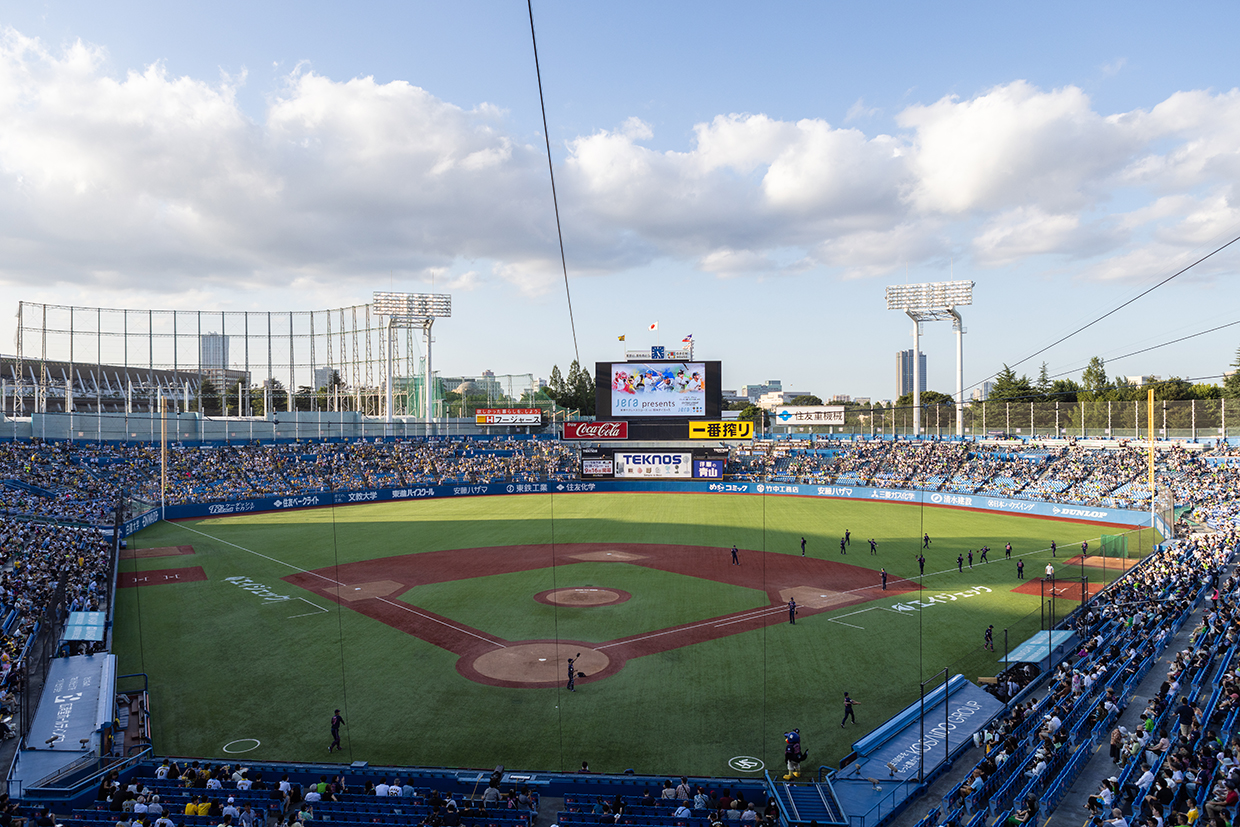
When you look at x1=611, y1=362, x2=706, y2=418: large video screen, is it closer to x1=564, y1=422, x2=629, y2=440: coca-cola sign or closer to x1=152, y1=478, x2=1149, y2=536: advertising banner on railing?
x1=564, y1=422, x2=629, y2=440: coca-cola sign

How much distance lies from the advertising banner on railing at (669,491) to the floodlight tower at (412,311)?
22259mm

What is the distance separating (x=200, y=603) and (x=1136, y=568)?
37.7 m

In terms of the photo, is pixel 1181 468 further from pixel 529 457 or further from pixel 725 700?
pixel 529 457

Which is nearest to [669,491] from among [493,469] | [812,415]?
[493,469]

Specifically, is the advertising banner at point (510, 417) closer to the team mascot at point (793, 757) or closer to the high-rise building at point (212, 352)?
the high-rise building at point (212, 352)

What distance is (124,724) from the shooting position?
689 inches

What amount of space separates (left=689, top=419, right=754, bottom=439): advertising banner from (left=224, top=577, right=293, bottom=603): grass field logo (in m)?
42.5

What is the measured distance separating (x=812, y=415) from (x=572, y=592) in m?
56.0

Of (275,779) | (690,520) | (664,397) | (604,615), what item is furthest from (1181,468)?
(275,779)

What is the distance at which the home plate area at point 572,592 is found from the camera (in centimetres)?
2208

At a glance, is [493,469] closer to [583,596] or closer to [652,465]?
[652,465]

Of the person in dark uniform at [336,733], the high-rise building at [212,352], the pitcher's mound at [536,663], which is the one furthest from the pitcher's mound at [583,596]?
the high-rise building at [212,352]

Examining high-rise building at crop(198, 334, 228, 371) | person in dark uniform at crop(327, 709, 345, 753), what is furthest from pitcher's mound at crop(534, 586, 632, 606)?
high-rise building at crop(198, 334, 228, 371)

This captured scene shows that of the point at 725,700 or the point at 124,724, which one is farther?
the point at 725,700
